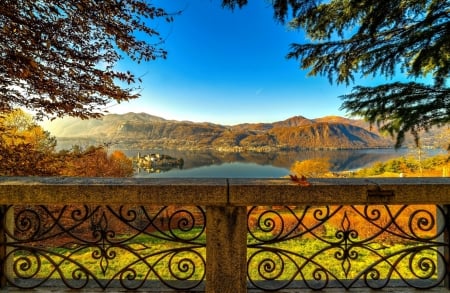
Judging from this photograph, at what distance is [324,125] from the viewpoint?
156625 mm

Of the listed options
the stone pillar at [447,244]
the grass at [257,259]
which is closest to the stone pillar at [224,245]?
the grass at [257,259]

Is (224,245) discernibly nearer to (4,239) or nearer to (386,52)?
(4,239)

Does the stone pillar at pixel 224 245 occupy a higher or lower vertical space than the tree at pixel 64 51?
lower

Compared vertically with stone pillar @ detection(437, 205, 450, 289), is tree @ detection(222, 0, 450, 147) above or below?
above

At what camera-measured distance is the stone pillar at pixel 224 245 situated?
247 cm

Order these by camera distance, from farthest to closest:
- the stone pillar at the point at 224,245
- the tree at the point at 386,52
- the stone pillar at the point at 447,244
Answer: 1. the tree at the point at 386,52
2. the stone pillar at the point at 447,244
3. the stone pillar at the point at 224,245

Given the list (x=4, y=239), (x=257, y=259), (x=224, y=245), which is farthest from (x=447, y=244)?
(x=257, y=259)

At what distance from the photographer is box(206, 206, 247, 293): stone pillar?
8.09ft

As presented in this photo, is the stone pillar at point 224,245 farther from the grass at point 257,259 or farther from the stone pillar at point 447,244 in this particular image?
the stone pillar at point 447,244

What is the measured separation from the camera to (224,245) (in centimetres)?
246

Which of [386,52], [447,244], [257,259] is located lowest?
[257,259]

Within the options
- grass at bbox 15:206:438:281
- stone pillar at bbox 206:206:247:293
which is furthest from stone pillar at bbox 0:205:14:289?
stone pillar at bbox 206:206:247:293

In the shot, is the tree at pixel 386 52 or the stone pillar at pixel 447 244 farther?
the tree at pixel 386 52

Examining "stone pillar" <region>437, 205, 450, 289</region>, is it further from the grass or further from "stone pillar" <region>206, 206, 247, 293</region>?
"stone pillar" <region>206, 206, 247, 293</region>
